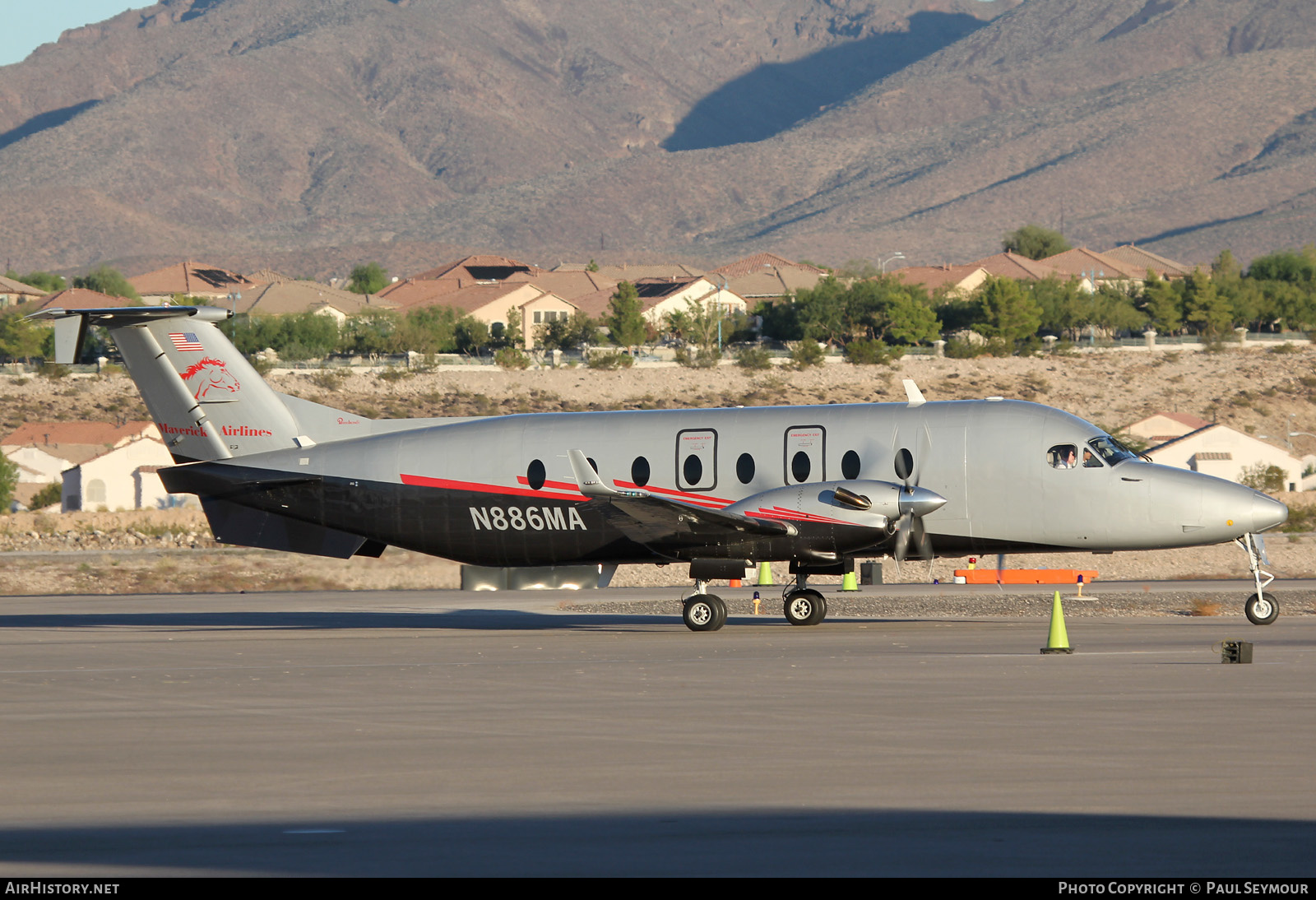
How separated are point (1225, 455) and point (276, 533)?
6081cm

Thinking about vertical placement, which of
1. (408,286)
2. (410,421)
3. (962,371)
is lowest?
(410,421)

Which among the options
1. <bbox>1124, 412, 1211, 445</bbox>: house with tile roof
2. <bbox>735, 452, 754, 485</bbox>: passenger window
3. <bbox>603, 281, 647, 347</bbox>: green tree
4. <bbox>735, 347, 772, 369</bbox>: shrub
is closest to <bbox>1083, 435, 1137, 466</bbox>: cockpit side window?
<bbox>735, 452, 754, 485</bbox>: passenger window

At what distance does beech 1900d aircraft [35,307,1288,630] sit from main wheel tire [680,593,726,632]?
0.03 meters

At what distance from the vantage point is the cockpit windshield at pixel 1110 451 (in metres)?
26.9

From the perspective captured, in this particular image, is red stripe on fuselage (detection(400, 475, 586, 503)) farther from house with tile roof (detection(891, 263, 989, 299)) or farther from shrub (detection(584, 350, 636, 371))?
house with tile roof (detection(891, 263, 989, 299))

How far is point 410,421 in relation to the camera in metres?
30.5

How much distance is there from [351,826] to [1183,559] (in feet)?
142

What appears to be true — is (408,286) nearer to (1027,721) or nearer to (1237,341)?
(1237,341)

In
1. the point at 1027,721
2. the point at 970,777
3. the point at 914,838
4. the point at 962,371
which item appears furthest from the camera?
the point at 962,371

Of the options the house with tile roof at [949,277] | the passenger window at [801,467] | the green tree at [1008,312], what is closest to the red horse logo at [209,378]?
the passenger window at [801,467]

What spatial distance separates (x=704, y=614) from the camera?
27.7 m

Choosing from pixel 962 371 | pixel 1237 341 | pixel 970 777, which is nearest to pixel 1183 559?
pixel 970 777

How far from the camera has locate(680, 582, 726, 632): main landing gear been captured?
27609mm

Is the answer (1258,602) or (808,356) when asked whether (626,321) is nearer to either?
(808,356)
